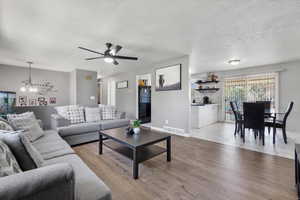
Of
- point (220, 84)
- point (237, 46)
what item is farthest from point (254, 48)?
point (220, 84)

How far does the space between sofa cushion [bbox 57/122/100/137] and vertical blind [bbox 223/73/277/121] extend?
219 inches

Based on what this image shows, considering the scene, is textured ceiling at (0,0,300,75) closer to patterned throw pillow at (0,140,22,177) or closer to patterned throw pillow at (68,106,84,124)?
patterned throw pillow at (68,106,84,124)

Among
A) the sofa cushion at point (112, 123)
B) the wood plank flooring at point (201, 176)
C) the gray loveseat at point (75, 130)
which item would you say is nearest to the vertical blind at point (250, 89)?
the wood plank flooring at point (201, 176)

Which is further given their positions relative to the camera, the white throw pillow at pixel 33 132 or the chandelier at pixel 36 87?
the chandelier at pixel 36 87

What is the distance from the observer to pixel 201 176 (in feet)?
6.44

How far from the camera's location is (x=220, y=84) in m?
6.20

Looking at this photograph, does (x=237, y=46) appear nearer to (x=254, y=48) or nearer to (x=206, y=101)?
(x=254, y=48)

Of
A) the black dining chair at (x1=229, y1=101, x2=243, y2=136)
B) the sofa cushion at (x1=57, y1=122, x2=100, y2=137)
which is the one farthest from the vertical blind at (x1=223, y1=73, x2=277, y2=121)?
the sofa cushion at (x1=57, y1=122, x2=100, y2=137)

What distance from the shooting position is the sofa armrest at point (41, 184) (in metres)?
0.73

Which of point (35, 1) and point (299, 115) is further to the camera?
point (299, 115)

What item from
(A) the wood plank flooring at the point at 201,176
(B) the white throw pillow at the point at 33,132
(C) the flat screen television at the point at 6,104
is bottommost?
(A) the wood plank flooring at the point at 201,176

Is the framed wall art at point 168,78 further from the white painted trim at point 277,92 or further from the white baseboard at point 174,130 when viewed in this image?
the white painted trim at point 277,92

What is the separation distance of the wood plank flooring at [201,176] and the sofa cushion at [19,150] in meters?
0.99

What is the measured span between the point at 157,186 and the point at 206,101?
535cm
